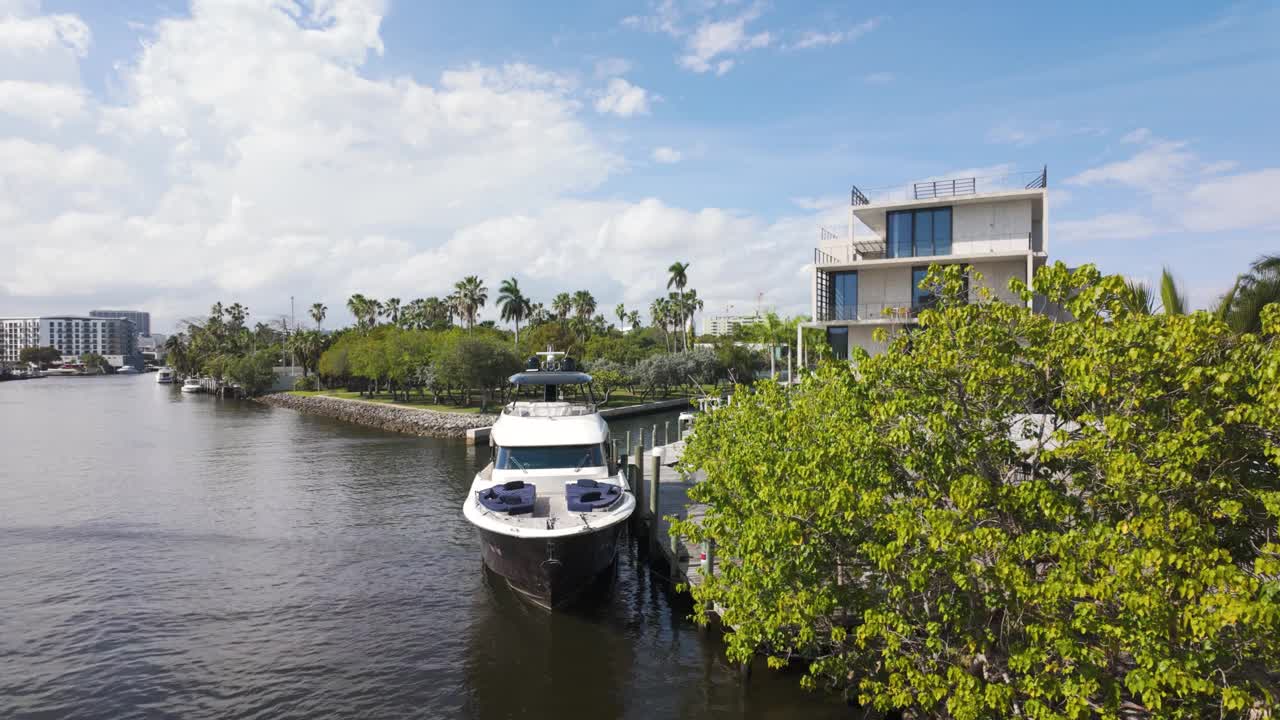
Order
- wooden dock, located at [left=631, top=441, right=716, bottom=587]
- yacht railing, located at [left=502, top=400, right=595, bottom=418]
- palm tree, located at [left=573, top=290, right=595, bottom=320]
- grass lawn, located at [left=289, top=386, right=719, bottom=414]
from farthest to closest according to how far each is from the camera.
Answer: palm tree, located at [left=573, top=290, right=595, bottom=320], grass lawn, located at [left=289, top=386, right=719, bottom=414], yacht railing, located at [left=502, top=400, right=595, bottom=418], wooden dock, located at [left=631, top=441, right=716, bottom=587]

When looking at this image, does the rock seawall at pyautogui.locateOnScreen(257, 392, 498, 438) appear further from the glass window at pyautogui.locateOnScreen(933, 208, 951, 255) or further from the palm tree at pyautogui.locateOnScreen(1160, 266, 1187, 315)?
the palm tree at pyautogui.locateOnScreen(1160, 266, 1187, 315)

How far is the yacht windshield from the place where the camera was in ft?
66.6

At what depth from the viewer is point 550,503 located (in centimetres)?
1814

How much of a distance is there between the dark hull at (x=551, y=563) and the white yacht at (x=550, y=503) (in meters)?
0.03

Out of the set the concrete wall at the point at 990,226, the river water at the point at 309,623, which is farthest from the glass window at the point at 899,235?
→ the river water at the point at 309,623

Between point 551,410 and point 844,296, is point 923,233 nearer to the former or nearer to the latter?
point 844,296

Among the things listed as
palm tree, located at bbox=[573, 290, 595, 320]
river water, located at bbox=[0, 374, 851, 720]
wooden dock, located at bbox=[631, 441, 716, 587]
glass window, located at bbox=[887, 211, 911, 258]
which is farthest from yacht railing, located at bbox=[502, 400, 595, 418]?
palm tree, located at bbox=[573, 290, 595, 320]

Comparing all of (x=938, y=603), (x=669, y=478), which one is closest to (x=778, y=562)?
(x=938, y=603)

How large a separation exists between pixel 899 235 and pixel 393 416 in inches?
1779

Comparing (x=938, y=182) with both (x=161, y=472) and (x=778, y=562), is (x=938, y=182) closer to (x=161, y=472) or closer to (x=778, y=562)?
(x=778, y=562)

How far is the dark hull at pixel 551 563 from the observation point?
16.0 m

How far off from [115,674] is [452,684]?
23.8 feet

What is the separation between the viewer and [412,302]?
371 feet

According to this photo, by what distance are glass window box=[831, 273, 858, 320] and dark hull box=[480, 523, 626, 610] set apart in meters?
18.7
